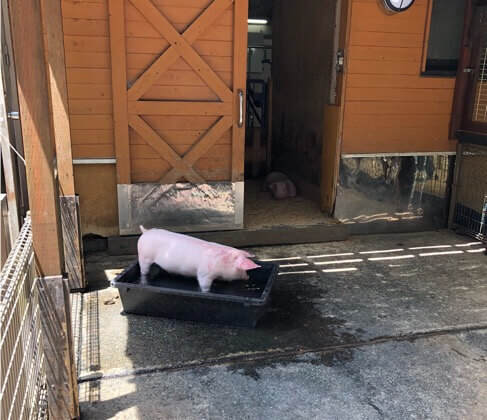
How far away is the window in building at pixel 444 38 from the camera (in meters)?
4.95

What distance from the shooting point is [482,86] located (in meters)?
4.95

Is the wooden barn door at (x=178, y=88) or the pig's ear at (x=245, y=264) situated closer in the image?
the pig's ear at (x=245, y=264)

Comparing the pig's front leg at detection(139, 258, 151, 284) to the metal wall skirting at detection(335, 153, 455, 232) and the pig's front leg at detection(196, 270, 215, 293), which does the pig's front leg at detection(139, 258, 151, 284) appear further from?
the metal wall skirting at detection(335, 153, 455, 232)

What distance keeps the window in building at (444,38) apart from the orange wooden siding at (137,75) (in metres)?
2.24

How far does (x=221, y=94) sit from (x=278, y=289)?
1.93 m

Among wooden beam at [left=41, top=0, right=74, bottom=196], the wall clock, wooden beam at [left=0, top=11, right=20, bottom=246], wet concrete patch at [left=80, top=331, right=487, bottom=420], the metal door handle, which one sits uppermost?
the wall clock

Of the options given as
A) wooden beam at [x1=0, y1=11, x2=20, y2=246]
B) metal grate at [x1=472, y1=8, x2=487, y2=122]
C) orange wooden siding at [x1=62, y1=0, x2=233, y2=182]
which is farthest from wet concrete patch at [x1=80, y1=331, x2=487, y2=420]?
metal grate at [x1=472, y1=8, x2=487, y2=122]

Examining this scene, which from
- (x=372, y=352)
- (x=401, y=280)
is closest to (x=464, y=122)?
(x=401, y=280)

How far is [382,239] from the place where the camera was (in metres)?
5.16

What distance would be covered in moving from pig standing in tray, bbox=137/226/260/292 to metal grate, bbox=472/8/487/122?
327 cm

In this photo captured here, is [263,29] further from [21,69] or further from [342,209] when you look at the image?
[21,69]

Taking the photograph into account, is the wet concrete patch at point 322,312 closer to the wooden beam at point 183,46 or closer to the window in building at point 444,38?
the wooden beam at point 183,46

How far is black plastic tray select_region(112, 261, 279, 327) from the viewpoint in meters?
3.07

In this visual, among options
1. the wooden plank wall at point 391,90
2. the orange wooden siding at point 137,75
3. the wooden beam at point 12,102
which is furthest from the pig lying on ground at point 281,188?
the wooden beam at point 12,102
